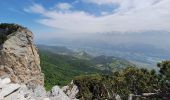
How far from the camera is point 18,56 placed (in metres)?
49.8

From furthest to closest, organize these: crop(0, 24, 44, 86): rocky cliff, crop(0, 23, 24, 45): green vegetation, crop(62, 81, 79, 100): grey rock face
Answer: crop(62, 81, 79, 100): grey rock face, crop(0, 23, 24, 45): green vegetation, crop(0, 24, 44, 86): rocky cliff

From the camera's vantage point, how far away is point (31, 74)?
171 feet

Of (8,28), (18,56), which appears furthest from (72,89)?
(18,56)

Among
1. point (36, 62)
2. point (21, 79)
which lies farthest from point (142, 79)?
point (21, 79)

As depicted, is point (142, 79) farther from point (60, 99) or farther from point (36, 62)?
point (60, 99)

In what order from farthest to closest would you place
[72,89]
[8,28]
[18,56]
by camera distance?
[72,89] < [8,28] < [18,56]

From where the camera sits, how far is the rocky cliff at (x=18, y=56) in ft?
159

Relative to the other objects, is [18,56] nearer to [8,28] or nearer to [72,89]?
[8,28]

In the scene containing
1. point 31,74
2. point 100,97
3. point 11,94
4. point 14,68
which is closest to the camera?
point 11,94

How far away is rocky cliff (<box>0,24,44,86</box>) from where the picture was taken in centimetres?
4849

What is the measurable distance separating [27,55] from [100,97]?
33741mm

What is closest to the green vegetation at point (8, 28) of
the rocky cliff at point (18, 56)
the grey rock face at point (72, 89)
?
the rocky cliff at point (18, 56)

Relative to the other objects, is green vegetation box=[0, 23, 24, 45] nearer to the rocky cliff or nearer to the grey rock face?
the rocky cliff

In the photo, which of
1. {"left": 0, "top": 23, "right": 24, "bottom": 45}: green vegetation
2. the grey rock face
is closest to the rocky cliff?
{"left": 0, "top": 23, "right": 24, "bottom": 45}: green vegetation
